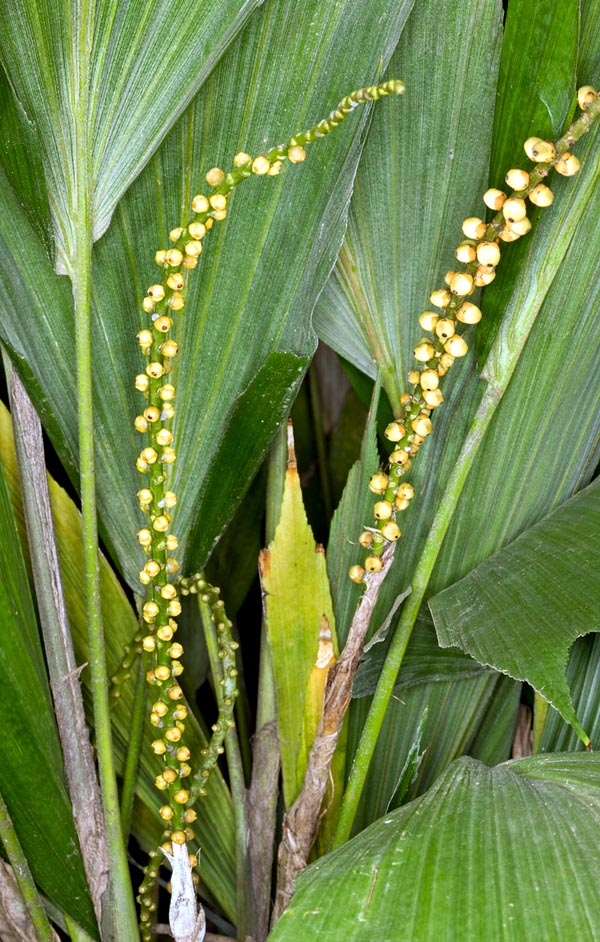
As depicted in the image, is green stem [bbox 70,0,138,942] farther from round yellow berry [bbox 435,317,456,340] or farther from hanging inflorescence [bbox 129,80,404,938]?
round yellow berry [bbox 435,317,456,340]

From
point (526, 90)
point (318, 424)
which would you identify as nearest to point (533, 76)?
point (526, 90)

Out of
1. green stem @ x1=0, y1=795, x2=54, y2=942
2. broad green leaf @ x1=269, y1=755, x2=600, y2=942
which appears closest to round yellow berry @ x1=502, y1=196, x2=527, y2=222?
broad green leaf @ x1=269, y1=755, x2=600, y2=942

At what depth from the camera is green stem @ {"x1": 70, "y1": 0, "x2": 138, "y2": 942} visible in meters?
0.42

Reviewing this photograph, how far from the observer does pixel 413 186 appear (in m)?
0.52

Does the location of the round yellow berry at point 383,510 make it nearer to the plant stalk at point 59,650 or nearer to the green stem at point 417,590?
the green stem at point 417,590

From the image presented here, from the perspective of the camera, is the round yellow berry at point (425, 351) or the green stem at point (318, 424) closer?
the round yellow berry at point (425, 351)

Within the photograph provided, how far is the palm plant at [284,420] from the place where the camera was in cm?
42

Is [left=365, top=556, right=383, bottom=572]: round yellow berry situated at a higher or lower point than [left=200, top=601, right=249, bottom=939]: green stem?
higher

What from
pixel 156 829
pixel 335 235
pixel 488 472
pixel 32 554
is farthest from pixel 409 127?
pixel 156 829

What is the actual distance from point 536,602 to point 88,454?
233 mm

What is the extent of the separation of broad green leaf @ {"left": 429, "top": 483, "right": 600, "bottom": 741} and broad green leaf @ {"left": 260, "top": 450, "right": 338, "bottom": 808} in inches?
2.9

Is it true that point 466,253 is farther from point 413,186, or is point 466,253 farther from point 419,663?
point 419,663

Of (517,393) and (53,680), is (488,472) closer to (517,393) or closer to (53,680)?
(517,393)

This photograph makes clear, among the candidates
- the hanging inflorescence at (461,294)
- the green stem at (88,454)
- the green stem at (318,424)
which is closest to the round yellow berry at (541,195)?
the hanging inflorescence at (461,294)
